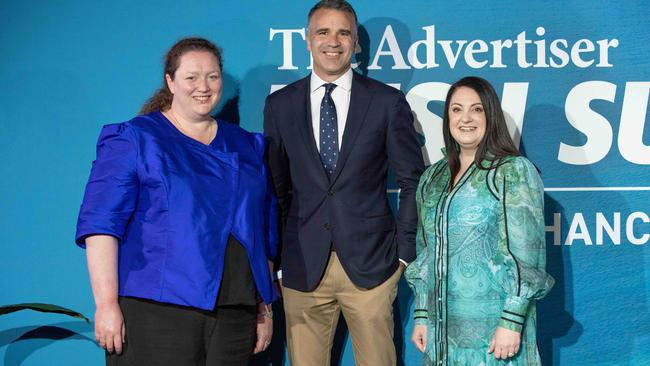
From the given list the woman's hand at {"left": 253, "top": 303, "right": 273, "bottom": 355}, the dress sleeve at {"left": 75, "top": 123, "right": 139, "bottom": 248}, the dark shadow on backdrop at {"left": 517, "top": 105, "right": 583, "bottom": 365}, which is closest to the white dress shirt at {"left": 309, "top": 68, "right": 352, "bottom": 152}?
the woman's hand at {"left": 253, "top": 303, "right": 273, "bottom": 355}

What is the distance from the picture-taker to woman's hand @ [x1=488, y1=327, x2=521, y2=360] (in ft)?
7.14

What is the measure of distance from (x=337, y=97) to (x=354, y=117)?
0.42 feet

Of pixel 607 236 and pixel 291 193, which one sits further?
pixel 607 236

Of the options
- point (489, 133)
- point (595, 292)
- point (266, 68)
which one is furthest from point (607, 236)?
point (266, 68)

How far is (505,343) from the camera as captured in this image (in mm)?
2182

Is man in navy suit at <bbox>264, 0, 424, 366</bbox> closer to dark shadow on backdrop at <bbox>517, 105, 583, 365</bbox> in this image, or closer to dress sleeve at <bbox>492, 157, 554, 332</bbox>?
dress sleeve at <bbox>492, 157, 554, 332</bbox>

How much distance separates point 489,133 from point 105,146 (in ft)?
3.87

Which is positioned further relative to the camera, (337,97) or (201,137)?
(337,97)

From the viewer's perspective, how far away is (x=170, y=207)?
222 centimetres

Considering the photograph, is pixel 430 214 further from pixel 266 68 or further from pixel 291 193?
pixel 266 68

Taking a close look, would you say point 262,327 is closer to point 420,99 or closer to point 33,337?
point 420,99

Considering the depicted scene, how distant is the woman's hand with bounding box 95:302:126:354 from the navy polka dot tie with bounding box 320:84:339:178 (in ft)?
2.97

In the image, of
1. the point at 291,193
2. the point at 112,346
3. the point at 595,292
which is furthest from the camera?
the point at 595,292

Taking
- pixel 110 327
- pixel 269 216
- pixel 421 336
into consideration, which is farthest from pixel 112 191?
pixel 421 336
